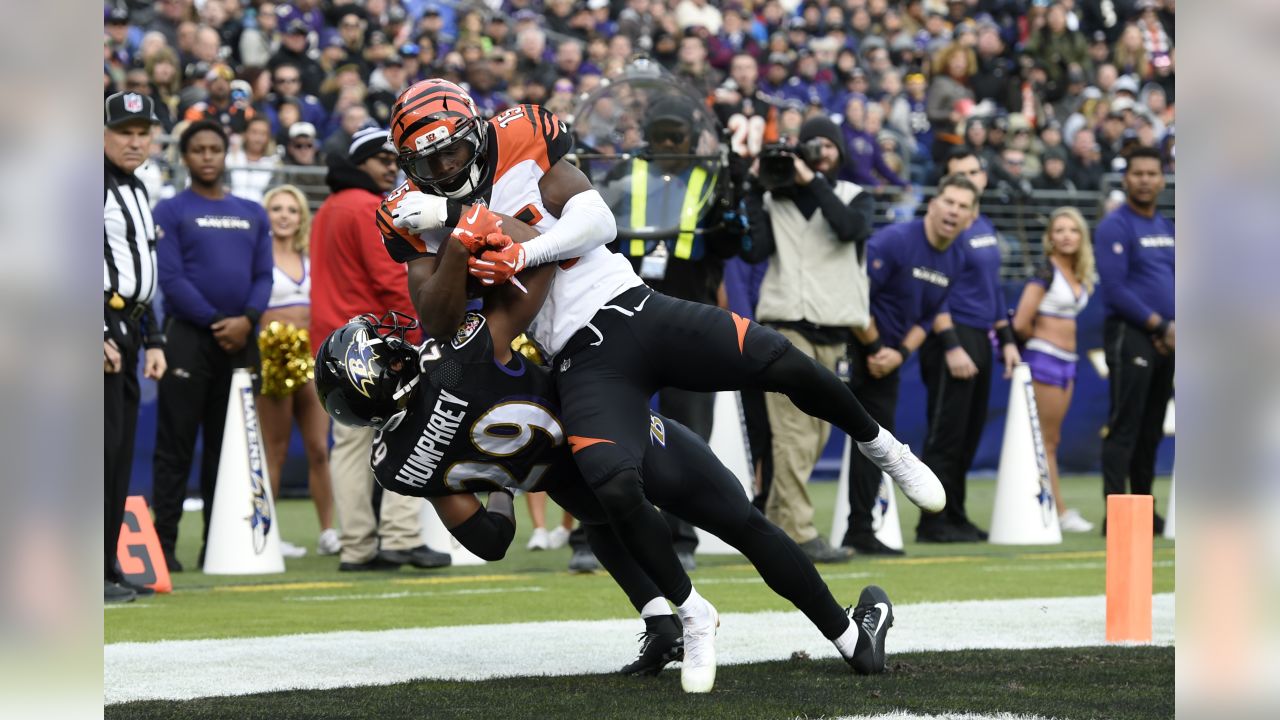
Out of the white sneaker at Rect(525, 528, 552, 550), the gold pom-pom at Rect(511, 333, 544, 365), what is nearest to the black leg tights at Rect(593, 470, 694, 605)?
the gold pom-pom at Rect(511, 333, 544, 365)

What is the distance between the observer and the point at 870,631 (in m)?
5.09

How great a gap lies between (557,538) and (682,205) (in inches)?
98.1

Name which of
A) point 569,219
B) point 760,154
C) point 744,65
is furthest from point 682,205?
point 744,65

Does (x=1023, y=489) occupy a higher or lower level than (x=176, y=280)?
lower

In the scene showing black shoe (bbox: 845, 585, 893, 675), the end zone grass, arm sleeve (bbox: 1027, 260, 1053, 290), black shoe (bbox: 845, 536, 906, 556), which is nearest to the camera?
the end zone grass

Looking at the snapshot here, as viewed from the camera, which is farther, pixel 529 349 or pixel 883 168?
pixel 883 168

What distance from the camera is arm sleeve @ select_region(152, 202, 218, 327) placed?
8.59m

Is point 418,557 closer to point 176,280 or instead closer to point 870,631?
point 176,280

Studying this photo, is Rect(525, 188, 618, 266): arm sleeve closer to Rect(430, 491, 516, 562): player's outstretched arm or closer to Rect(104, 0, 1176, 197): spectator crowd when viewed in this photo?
Rect(430, 491, 516, 562): player's outstretched arm

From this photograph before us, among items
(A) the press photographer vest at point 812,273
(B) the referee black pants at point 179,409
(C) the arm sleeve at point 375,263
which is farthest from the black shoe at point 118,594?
(A) the press photographer vest at point 812,273

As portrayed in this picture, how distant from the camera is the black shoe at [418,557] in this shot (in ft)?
27.7

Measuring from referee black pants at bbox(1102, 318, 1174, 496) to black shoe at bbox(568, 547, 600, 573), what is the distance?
3502 mm
